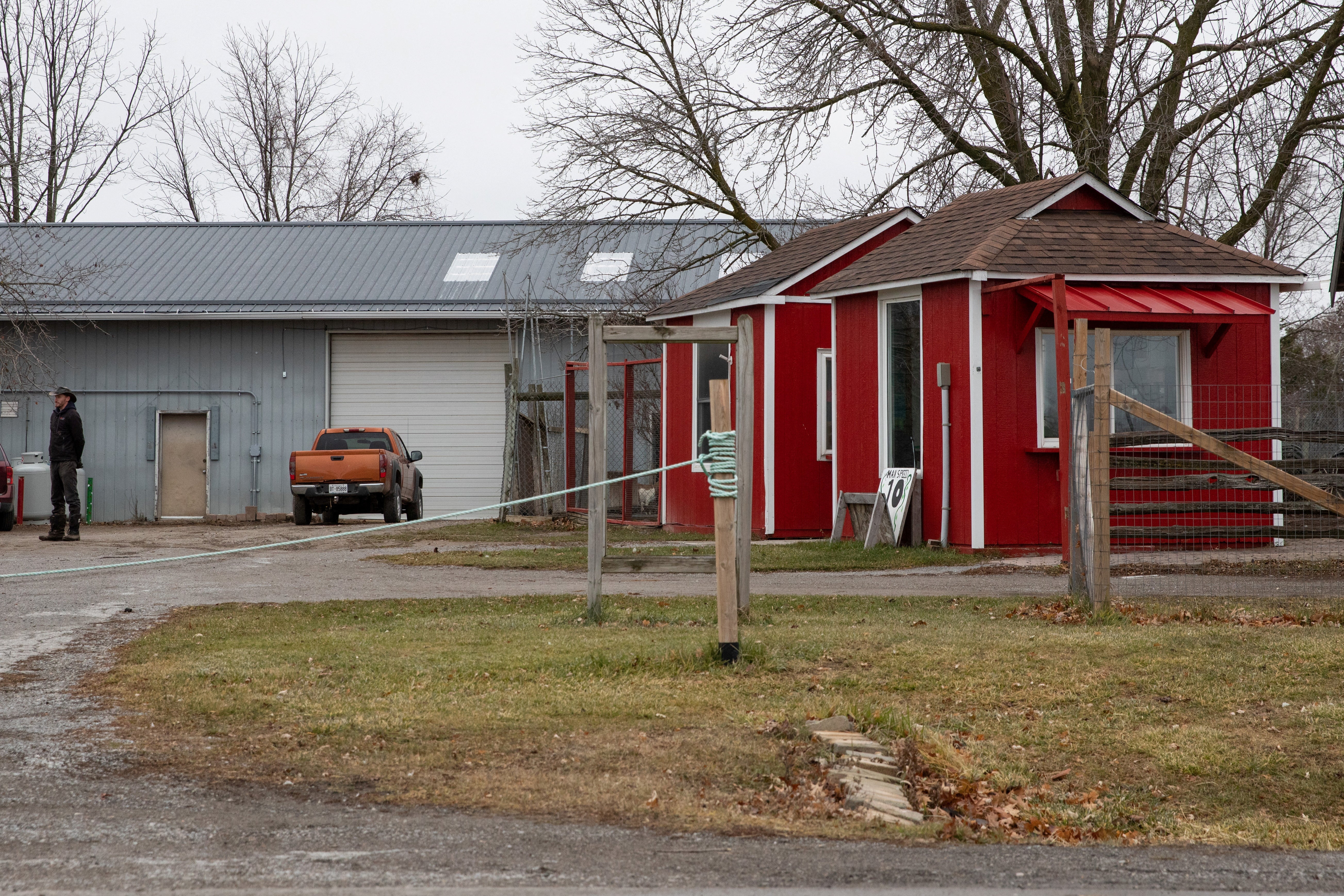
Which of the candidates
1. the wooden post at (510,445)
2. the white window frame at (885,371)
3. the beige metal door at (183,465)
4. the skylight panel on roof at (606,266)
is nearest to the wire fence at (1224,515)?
the white window frame at (885,371)

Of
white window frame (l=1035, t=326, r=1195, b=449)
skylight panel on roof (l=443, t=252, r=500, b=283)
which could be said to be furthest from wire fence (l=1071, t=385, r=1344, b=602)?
skylight panel on roof (l=443, t=252, r=500, b=283)

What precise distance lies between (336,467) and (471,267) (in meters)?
7.75

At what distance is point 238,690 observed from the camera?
6.46m

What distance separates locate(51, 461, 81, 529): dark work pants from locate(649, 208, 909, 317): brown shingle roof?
28.9 feet

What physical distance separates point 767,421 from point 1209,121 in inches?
284

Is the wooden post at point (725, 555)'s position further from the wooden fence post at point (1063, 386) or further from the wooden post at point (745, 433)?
the wooden fence post at point (1063, 386)

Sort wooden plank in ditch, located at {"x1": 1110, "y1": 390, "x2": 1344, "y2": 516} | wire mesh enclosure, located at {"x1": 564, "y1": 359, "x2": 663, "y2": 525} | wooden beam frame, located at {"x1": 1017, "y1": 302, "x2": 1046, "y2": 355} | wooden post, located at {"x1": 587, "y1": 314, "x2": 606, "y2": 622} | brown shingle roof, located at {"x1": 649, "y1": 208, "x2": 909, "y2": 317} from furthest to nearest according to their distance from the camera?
wire mesh enclosure, located at {"x1": 564, "y1": 359, "x2": 663, "y2": 525}
brown shingle roof, located at {"x1": 649, "y1": 208, "x2": 909, "y2": 317}
wooden beam frame, located at {"x1": 1017, "y1": 302, "x2": 1046, "y2": 355}
wooden plank in ditch, located at {"x1": 1110, "y1": 390, "x2": 1344, "y2": 516}
wooden post, located at {"x1": 587, "y1": 314, "x2": 606, "y2": 622}

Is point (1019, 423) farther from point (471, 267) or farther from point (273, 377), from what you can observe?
point (273, 377)

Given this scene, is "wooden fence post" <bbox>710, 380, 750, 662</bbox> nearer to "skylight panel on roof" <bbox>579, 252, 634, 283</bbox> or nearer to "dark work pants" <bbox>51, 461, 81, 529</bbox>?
"dark work pants" <bbox>51, 461, 81, 529</bbox>

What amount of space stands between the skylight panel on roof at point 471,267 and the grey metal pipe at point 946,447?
14.3 m

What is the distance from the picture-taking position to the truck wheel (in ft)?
70.9

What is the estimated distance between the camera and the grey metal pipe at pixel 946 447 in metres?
14.5

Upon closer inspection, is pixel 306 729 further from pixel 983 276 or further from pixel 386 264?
pixel 386 264

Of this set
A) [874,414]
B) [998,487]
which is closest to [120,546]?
[874,414]
